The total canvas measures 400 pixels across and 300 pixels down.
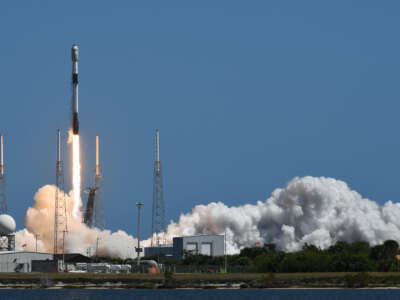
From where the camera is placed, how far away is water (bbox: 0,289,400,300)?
11769 centimetres

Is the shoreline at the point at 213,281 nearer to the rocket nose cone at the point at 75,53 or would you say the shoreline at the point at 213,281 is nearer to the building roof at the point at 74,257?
the building roof at the point at 74,257

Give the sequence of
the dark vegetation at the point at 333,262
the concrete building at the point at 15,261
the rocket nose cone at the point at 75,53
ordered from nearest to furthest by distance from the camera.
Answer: the dark vegetation at the point at 333,262 < the concrete building at the point at 15,261 < the rocket nose cone at the point at 75,53

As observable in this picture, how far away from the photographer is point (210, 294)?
12744cm

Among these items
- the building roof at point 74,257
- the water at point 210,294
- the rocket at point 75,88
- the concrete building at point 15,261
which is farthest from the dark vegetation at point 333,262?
the rocket at point 75,88

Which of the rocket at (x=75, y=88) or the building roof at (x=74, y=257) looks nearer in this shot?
the rocket at (x=75, y=88)

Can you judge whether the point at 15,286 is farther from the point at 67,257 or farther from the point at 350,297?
the point at 350,297

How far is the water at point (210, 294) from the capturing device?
386 feet

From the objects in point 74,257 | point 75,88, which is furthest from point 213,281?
point 75,88

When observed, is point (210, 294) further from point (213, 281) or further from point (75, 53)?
point (75, 53)

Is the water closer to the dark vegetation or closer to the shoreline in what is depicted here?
the shoreline

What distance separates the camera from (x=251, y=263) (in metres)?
192

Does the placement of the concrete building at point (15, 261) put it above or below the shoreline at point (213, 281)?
above

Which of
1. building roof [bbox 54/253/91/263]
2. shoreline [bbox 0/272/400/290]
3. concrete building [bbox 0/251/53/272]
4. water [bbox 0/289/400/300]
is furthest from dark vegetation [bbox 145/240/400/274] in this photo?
concrete building [bbox 0/251/53/272]

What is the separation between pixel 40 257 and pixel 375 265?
64.7m
